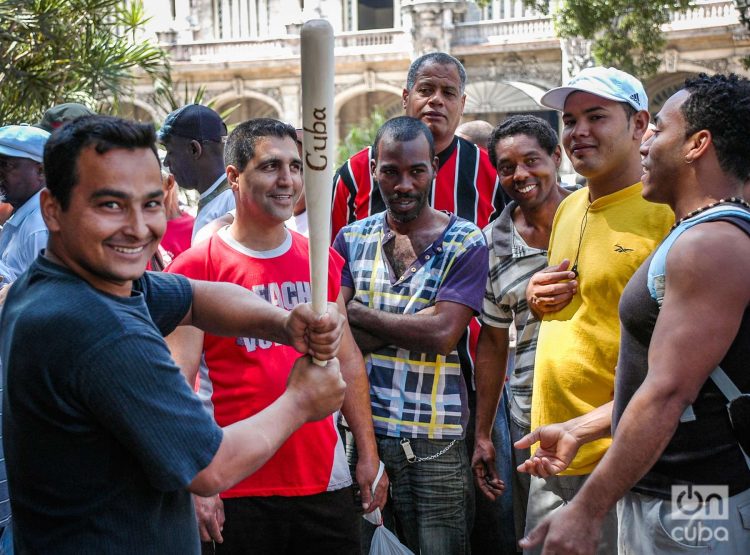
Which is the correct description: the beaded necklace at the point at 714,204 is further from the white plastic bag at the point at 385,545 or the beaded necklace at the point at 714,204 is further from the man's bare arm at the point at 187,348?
the white plastic bag at the point at 385,545

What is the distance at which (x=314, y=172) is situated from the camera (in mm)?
2166

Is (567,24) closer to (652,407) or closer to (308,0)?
(308,0)

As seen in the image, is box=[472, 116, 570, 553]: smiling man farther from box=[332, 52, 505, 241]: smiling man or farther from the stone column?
the stone column

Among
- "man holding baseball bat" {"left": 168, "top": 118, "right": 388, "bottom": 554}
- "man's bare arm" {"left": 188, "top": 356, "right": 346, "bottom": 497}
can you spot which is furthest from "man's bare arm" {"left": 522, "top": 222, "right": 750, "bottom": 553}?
"man holding baseball bat" {"left": 168, "top": 118, "right": 388, "bottom": 554}

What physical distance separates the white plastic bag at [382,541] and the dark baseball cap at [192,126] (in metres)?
2.12

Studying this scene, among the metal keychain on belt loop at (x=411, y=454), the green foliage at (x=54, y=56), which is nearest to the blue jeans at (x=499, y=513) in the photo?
the metal keychain on belt loop at (x=411, y=454)

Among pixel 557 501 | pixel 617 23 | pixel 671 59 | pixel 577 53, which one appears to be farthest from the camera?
pixel 671 59

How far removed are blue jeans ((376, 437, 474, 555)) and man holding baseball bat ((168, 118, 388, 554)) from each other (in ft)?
0.71

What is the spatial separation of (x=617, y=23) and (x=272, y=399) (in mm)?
16347

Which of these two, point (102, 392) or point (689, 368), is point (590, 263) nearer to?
point (689, 368)

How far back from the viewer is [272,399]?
3232 millimetres

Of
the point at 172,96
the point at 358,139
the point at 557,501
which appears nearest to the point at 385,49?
the point at 358,139

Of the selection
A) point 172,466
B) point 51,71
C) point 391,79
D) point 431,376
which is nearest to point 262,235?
point 431,376

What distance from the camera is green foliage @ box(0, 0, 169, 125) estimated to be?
10.7 m
